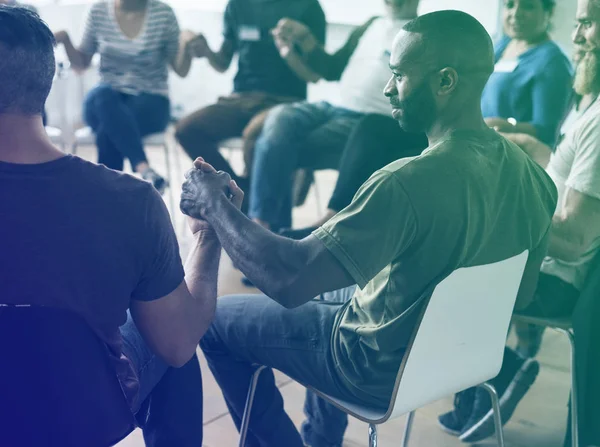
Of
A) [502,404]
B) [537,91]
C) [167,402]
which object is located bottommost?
[502,404]

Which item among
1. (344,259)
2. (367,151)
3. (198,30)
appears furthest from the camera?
(198,30)

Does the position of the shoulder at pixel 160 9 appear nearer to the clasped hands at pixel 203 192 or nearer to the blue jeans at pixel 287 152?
the blue jeans at pixel 287 152

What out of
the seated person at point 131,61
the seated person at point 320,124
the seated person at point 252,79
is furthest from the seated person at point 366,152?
the seated person at point 131,61

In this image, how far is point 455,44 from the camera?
112cm

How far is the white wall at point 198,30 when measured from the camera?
4062 mm

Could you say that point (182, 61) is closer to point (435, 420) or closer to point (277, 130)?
point (277, 130)

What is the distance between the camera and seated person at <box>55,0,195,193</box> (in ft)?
10.0

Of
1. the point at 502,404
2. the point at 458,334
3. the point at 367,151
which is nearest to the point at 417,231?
the point at 458,334

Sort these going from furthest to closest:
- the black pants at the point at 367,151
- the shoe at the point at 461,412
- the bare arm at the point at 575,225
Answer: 1. the black pants at the point at 367,151
2. the shoe at the point at 461,412
3. the bare arm at the point at 575,225

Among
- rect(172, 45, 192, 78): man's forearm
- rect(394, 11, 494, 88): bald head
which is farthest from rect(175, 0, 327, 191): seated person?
rect(394, 11, 494, 88): bald head

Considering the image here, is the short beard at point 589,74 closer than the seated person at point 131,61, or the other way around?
the short beard at point 589,74

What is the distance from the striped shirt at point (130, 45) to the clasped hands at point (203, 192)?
2053mm

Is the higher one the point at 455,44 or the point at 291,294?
the point at 455,44

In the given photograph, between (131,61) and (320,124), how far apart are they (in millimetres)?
1032
